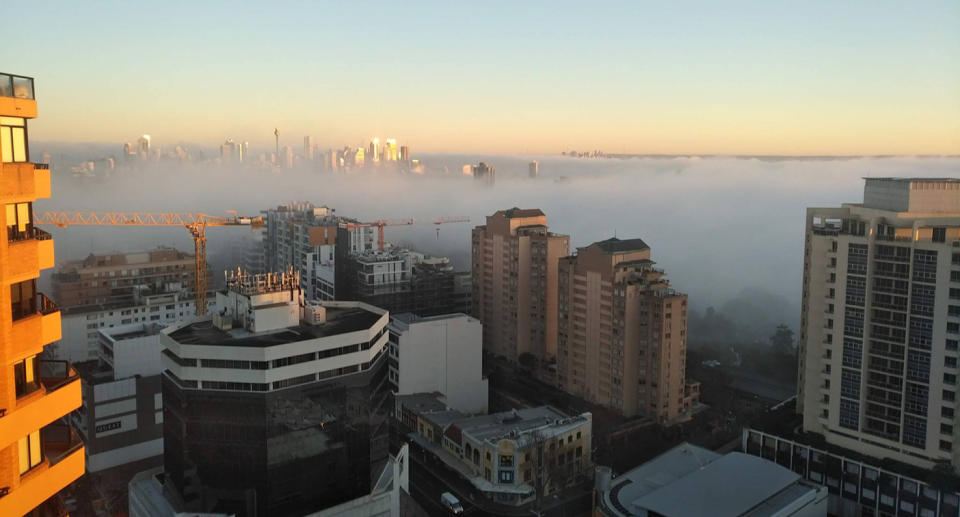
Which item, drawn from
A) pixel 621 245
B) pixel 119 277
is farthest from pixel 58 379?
pixel 119 277

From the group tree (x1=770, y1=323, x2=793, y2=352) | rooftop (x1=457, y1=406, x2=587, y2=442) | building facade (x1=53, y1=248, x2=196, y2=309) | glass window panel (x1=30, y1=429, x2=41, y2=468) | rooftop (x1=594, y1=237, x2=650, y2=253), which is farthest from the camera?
building facade (x1=53, y1=248, x2=196, y2=309)

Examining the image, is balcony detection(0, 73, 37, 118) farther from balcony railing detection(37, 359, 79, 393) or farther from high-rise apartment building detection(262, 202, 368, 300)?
high-rise apartment building detection(262, 202, 368, 300)

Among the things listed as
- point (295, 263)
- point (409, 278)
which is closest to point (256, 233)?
point (295, 263)

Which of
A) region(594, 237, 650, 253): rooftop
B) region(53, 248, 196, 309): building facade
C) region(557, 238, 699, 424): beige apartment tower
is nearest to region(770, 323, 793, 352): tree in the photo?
region(557, 238, 699, 424): beige apartment tower

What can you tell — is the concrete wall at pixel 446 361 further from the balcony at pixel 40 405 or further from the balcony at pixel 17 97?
the balcony at pixel 17 97

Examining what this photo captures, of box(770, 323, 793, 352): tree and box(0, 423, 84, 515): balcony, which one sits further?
box(770, 323, 793, 352): tree

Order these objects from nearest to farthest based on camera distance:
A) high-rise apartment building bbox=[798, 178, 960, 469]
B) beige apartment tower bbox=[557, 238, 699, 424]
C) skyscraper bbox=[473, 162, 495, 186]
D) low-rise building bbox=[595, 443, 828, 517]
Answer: low-rise building bbox=[595, 443, 828, 517] → high-rise apartment building bbox=[798, 178, 960, 469] → beige apartment tower bbox=[557, 238, 699, 424] → skyscraper bbox=[473, 162, 495, 186]

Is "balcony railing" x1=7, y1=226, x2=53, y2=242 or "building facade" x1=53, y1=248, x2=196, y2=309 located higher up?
"balcony railing" x1=7, y1=226, x2=53, y2=242
